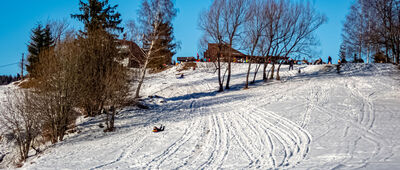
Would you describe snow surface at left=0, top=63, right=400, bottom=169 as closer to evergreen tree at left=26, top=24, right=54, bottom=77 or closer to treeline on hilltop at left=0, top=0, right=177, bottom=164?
treeline on hilltop at left=0, top=0, right=177, bottom=164

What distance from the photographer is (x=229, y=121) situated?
1209 centimetres

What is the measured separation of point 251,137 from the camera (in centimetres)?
944

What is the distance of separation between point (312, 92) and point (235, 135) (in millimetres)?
12042

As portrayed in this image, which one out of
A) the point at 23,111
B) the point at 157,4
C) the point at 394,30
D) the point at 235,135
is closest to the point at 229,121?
the point at 235,135

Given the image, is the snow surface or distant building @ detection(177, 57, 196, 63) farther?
distant building @ detection(177, 57, 196, 63)

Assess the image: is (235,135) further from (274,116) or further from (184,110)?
(184,110)

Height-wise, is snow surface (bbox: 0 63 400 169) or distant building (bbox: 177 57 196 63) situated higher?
distant building (bbox: 177 57 196 63)

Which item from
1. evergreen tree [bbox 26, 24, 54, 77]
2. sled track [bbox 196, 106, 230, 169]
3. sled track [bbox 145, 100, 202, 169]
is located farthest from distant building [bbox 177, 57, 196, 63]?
sled track [bbox 145, 100, 202, 169]

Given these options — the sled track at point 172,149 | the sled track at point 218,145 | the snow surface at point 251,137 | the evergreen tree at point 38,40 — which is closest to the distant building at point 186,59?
the evergreen tree at point 38,40

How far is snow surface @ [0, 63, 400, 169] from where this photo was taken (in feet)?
22.9

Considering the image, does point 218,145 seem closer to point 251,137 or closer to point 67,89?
point 251,137

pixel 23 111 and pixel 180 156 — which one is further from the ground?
pixel 23 111

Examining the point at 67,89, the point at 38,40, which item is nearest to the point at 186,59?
the point at 38,40

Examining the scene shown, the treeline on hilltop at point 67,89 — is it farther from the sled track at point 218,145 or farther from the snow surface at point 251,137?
the sled track at point 218,145
